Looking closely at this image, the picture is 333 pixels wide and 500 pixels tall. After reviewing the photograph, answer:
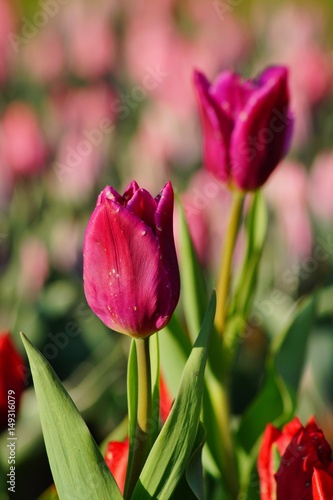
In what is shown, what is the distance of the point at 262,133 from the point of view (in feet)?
2.83

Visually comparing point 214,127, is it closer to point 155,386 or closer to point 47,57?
point 155,386

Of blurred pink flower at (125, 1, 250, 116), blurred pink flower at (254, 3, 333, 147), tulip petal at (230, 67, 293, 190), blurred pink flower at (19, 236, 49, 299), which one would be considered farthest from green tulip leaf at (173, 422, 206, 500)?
blurred pink flower at (125, 1, 250, 116)

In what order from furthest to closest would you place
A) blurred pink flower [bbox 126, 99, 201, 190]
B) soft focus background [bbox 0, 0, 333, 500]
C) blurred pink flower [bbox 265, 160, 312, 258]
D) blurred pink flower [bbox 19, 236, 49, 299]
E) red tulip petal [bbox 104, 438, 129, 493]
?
blurred pink flower [bbox 126, 99, 201, 190] → blurred pink flower [bbox 265, 160, 312, 258] → blurred pink flower [bbox 19, 236, 49, 299] → soft focus background [bbox 0, 0, 333, 500] → red tulip petal [bbox 104, 438, 129, 493]

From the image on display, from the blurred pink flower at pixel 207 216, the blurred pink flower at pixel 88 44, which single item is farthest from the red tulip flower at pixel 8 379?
the blurred pink flower at pixel 88 44

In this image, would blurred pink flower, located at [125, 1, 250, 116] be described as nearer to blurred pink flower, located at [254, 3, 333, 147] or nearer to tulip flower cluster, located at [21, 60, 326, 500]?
blurred pink flower, located at [254, 3, 333, 147]

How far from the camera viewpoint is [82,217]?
184cm

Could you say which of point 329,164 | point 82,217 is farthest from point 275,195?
point 82,217

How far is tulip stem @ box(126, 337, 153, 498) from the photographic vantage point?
0.59m

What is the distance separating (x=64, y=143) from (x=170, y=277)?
152 cm

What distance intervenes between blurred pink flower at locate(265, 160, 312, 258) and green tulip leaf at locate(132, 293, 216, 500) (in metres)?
1.11

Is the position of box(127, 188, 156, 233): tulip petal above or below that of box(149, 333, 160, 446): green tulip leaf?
above

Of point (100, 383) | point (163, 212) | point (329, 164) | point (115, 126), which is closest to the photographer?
point (163, 212)

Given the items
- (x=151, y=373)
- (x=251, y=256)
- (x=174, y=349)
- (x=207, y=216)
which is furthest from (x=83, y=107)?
Result: (x=151, y=373)

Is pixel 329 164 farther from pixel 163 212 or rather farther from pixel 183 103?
pixel 163 212
